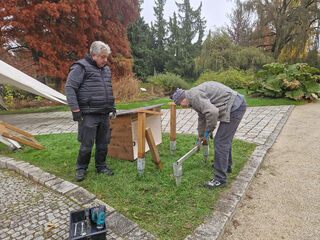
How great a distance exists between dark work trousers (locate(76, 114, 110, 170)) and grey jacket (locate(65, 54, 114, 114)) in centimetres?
12

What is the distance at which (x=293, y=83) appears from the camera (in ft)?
29.4

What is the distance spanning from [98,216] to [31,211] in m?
1.05

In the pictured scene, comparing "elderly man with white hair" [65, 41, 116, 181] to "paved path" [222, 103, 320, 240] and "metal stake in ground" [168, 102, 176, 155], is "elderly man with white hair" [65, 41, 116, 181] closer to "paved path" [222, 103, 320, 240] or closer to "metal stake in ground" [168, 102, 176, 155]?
"metal stake in ground" [168, 102, 176, 155]

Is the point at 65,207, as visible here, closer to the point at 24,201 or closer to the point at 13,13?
the point at 24,201

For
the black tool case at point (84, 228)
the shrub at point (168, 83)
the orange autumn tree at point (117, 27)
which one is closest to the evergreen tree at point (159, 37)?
the shrub at point (168, 83)

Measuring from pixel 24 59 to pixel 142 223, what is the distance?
11041 millimetres

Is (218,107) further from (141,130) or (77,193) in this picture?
(77,193)

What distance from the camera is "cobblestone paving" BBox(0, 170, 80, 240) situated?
6.62 ft

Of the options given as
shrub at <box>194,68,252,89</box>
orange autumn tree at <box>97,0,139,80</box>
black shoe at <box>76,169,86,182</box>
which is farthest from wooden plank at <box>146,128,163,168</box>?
shrub at <box>194,68,252,89</box>

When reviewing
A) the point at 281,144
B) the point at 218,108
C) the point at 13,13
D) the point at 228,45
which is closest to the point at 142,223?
the point at 218,108

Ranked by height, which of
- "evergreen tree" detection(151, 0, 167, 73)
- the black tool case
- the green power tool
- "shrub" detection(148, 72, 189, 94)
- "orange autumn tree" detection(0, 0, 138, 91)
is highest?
"evergreen tree" detection(151, 0, 167, 73)

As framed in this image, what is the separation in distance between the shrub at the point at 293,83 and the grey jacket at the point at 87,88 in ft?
28.7

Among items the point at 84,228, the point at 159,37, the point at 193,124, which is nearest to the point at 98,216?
the point at 84,228

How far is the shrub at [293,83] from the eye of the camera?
906cm
